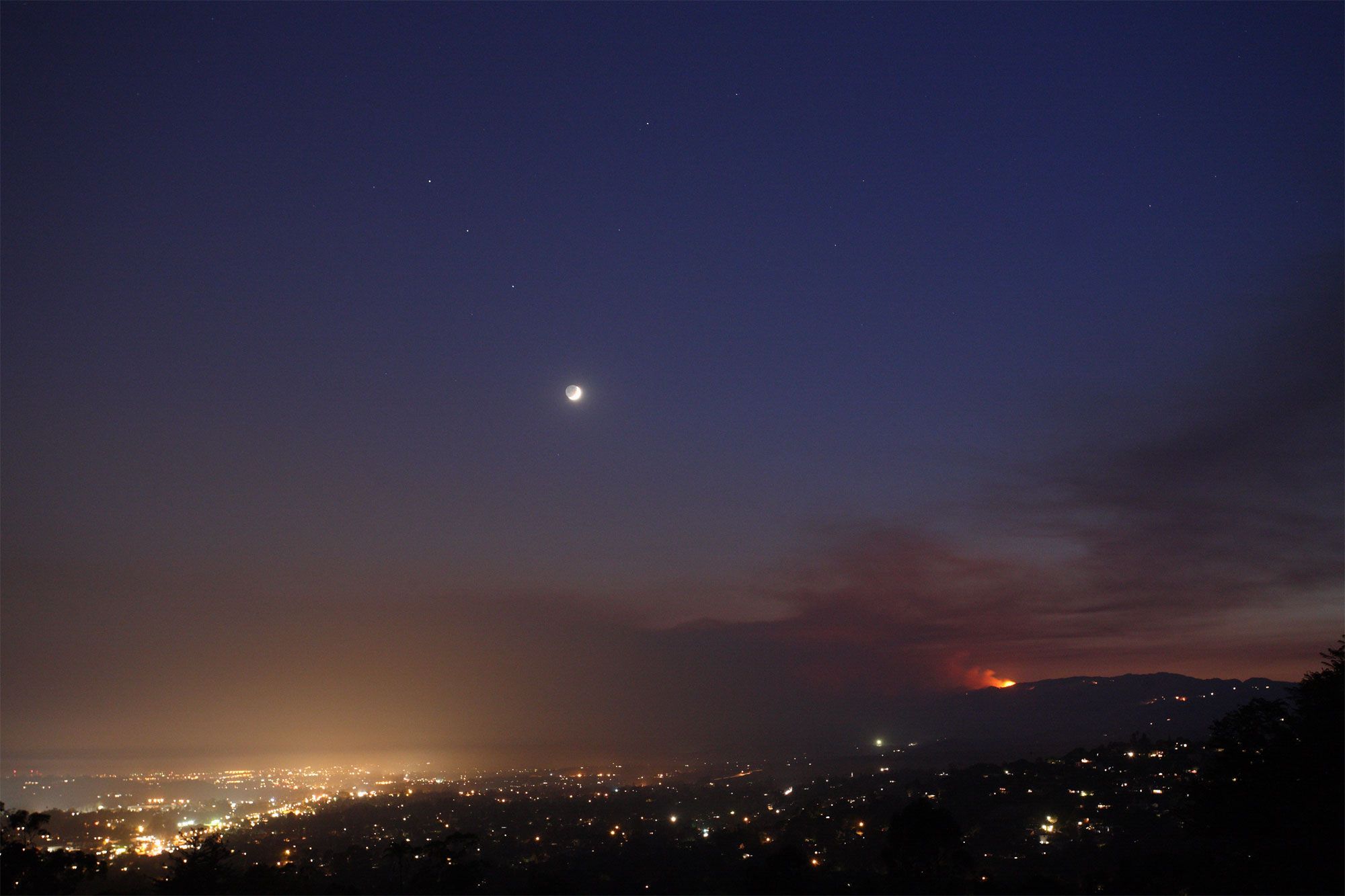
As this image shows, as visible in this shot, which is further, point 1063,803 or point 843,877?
point 1063,803

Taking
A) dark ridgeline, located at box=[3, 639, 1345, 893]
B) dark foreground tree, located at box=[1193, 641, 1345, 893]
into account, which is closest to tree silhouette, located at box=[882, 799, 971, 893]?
dark ridgeline, located at box=[3, 639, 1345, 893]

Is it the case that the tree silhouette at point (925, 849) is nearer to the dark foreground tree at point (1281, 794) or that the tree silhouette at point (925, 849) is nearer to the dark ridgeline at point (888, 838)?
the dark ridgeline at point (888, 838)

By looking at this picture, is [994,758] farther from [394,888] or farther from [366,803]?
[394,888]

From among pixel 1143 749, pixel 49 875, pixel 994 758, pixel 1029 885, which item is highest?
pixel 49 875

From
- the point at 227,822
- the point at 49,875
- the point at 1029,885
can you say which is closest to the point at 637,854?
the point at 1029,885

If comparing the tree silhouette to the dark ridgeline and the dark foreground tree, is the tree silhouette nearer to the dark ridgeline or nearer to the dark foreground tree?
the dark ridgeline

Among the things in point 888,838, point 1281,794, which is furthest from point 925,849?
point 1281,794

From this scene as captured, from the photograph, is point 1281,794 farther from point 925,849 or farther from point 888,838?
point 888,838

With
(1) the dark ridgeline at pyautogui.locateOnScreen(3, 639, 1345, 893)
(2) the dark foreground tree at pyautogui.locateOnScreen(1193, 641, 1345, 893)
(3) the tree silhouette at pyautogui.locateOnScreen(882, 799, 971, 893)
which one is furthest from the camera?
(3) the tree silhouette at pyautogui.locateOnScreen(882, 799, 971, 893)
